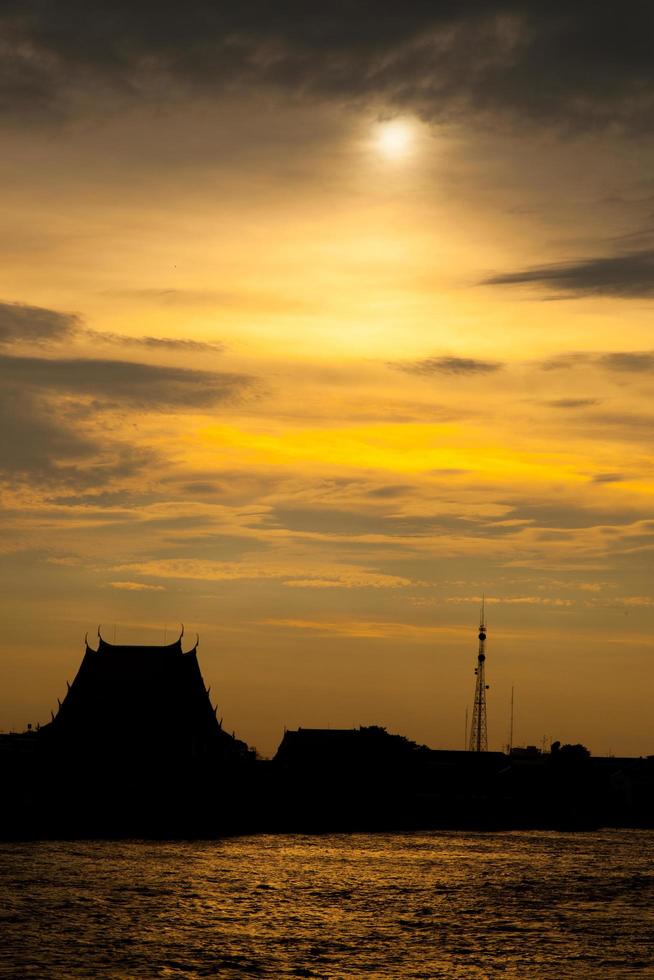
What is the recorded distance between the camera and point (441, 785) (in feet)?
443

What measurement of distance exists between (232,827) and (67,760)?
13.1 m

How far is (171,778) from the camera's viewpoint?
4038 inches

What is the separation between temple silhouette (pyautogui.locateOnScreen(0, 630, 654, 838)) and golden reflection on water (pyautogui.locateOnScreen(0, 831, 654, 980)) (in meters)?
17.9

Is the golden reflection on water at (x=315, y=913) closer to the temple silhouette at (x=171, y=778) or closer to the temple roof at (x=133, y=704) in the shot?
the temple silhouette at (x=171, y=778)

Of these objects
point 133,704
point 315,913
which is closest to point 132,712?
point 133,704

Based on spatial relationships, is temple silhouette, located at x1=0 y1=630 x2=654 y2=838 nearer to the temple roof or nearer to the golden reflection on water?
the temple roof

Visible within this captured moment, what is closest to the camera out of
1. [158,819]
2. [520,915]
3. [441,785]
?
[520,915]

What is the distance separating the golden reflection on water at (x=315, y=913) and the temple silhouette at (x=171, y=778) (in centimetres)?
1792

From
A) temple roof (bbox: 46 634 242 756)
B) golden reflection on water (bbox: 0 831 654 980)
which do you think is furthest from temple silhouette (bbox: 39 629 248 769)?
golden reflection on water (bbox: 0 831 654 980)

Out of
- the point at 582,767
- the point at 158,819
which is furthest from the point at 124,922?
the point at 582,767

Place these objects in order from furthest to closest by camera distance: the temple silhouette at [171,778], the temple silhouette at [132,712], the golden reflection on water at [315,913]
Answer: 1. the temple silhouette at [132,712]
2. the temple silhouette at [171,778]
3. the golden reflection on water at [315,913]

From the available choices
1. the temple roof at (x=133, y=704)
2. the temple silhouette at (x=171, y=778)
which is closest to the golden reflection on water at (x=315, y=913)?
the temple silhouette at (x=171, y=778)

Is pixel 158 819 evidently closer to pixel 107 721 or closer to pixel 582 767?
pixel 107 721

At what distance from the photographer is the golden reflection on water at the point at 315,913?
39.2m
